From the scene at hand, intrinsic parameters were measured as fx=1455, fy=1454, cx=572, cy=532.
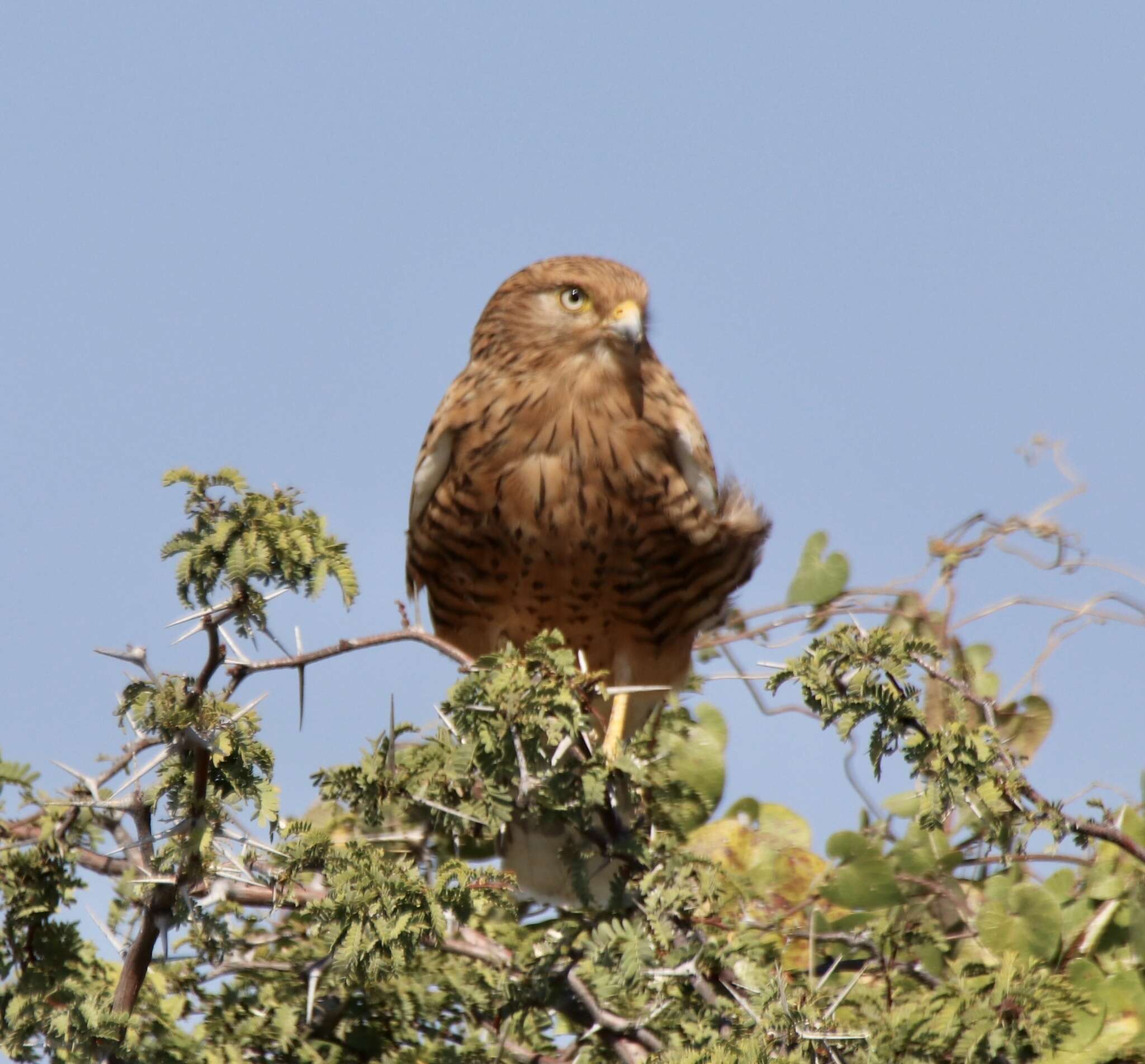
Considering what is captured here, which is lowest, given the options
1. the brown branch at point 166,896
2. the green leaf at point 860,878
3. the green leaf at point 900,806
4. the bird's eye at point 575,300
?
the brown branch at point 166,896

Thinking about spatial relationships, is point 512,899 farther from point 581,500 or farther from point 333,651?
point 581,500

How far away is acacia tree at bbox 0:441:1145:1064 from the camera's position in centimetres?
263

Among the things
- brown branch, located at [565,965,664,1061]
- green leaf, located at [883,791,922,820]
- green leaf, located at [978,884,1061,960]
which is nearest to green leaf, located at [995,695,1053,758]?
green leaf, located at [883,791,922,820]

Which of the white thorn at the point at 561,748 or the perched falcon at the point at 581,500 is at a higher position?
the perched falcon at the point at 581,500

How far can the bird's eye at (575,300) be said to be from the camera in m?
4.73

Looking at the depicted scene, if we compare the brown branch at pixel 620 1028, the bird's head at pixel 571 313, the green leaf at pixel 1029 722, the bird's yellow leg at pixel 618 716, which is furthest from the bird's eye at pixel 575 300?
the brown branch at pixel 620 1028

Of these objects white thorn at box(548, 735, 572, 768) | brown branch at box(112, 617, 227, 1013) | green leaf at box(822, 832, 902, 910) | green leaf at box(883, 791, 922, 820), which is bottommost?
brown branch at box(112, 617, 227, 1013)

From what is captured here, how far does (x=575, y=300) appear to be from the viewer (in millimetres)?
4754

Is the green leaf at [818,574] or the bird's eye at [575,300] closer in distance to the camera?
the green leaf at [818,574]

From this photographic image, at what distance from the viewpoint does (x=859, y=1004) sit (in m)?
2.99

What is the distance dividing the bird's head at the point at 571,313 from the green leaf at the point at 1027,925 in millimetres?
2082

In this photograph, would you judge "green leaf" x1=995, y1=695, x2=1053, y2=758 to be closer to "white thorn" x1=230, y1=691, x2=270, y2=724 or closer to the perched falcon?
the perched falcon

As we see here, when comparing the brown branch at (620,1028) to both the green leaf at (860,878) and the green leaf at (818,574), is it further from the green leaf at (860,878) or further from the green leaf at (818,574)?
the green leaf at (818,574)

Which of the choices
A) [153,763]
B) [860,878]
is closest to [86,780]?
[153,763]
